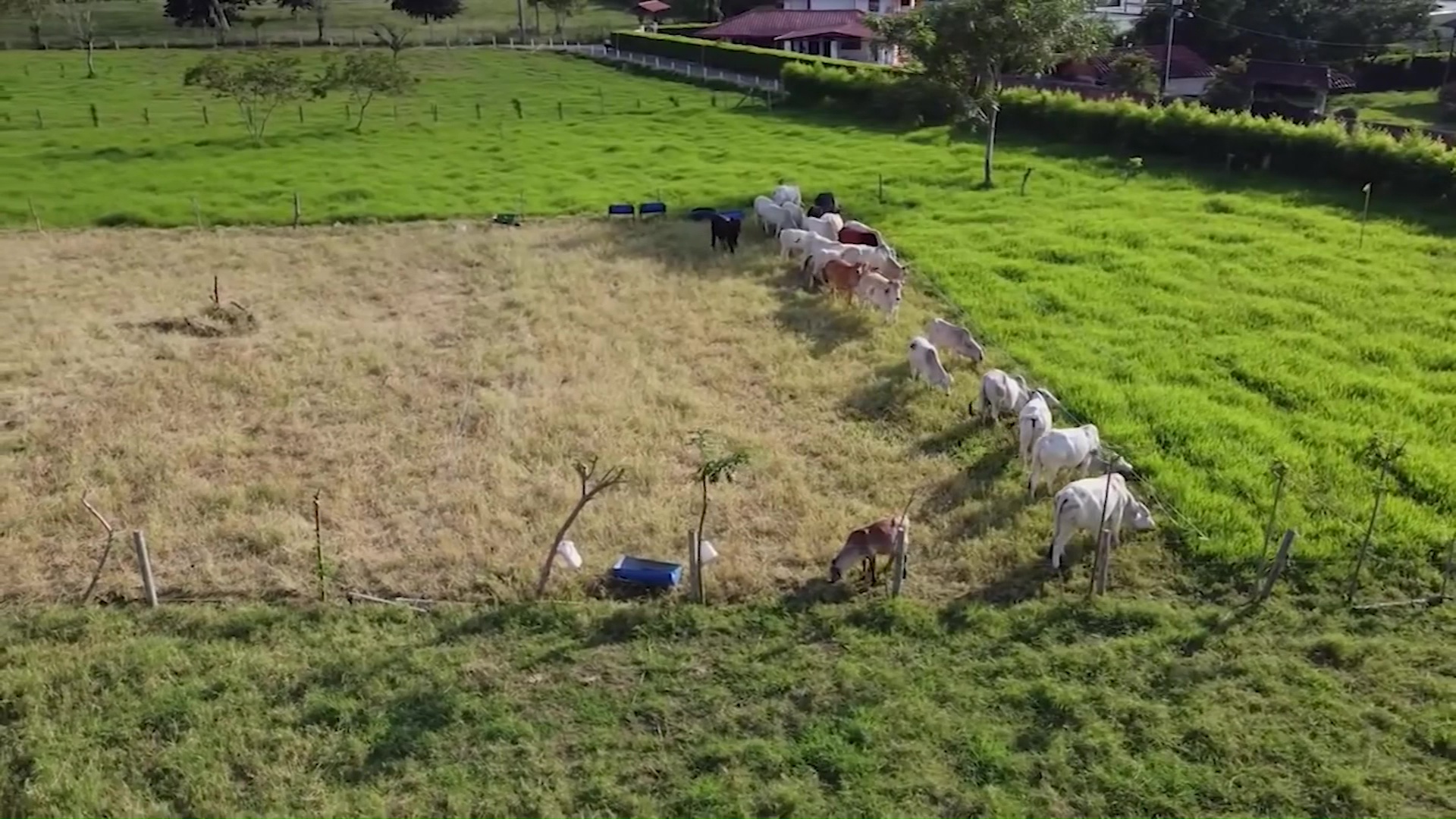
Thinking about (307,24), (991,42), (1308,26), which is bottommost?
(991,42)

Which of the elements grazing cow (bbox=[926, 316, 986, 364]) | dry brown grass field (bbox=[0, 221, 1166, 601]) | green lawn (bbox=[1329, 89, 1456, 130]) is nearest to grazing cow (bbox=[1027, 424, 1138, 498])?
dry brown grass field (bbox=[0, 221, 1166, 601])

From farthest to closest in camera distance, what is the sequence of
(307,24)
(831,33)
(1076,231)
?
(307,24), (831,33), (1076,231)

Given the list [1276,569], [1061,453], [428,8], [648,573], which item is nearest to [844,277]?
[1061,453]

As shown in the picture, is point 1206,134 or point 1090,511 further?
point 1206,134

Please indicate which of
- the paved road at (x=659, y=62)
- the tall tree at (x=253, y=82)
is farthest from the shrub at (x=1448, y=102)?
the tall tree at (x=253, y=82)

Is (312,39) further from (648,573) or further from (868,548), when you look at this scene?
(868,548)

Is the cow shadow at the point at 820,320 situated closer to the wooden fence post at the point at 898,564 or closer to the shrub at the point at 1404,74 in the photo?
the wooden fence post at the point at 898,564
